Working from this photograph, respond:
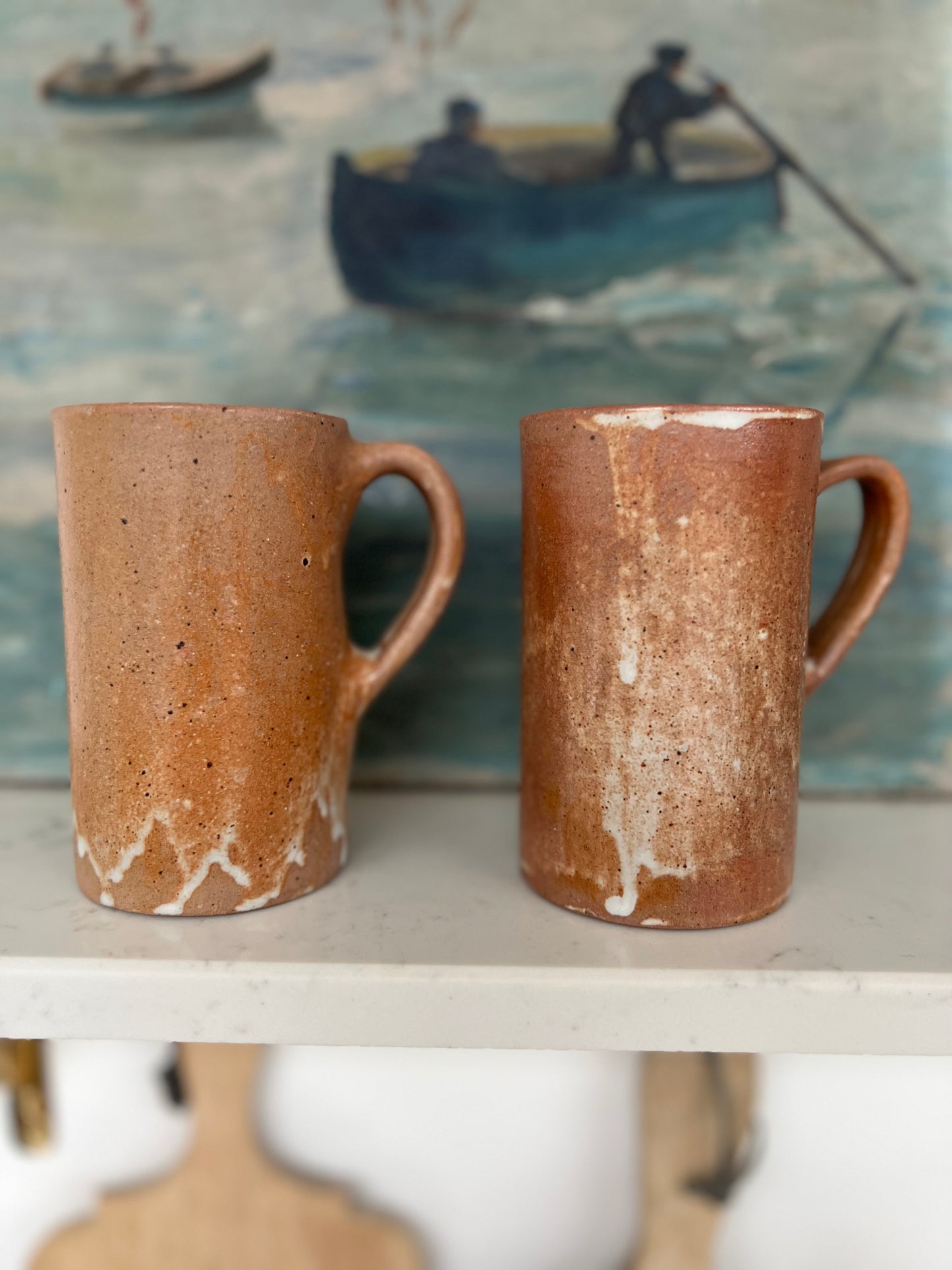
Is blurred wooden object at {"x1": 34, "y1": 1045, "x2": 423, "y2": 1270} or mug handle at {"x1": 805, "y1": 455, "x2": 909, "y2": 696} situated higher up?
mug handle at {"x1": 805, "y1": 455, "x2": 909, "y2": 696}

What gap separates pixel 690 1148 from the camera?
2.32ft

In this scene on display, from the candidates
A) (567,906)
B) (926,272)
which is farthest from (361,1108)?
(926,272)

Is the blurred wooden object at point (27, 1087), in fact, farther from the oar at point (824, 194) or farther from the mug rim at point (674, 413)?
the oar at point (824, 194)

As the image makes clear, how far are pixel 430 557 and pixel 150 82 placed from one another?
0.41 metres

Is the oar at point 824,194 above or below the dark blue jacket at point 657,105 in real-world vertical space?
below

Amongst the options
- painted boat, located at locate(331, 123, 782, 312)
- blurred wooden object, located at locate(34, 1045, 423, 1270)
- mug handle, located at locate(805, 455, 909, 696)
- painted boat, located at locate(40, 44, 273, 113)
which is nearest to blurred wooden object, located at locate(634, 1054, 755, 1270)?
blurred wooden object, located at locate(34, 1045, 423, 1270)

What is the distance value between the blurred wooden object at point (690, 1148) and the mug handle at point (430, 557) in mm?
369

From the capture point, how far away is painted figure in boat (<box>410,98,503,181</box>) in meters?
0.66

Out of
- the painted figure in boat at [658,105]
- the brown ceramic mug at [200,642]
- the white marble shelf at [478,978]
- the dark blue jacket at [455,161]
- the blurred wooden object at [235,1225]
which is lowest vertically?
the blurred wooden object at [235,1225]

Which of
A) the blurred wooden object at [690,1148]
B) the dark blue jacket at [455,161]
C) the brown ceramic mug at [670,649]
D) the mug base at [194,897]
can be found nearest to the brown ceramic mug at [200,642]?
the mug base at [194,897]

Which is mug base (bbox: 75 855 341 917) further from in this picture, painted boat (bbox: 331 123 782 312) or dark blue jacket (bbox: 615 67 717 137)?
dark blue jacket (bbox: 615 67 717 137)

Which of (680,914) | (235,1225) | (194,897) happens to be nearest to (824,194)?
(680,914)

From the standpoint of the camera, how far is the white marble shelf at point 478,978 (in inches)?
17.5

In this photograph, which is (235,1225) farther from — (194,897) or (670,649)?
(670,649)
